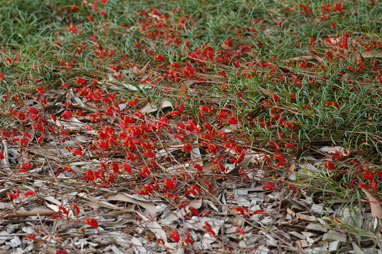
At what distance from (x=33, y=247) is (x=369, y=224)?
2.11m

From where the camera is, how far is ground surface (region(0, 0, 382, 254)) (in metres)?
2.93

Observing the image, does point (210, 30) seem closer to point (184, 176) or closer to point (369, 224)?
point (184, 176)

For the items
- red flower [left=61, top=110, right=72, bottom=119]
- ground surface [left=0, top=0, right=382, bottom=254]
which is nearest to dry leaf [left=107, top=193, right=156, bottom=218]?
ground surface [left=0, top=0, right=382, bottom=254]

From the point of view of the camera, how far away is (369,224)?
9.27 ft

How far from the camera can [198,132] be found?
356 cm

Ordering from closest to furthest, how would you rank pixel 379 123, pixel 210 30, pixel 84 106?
pixel 379 123 < pixel 84 106 < pixel 210 30

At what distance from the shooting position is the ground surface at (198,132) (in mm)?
2934

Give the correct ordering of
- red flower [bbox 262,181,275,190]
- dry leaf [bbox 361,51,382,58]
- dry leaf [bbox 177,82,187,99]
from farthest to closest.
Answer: dry leaf [bbox 361,51,382,58], dry leaf [bbox 177,82,187,99], red flower [bbox 262,181,275,190]

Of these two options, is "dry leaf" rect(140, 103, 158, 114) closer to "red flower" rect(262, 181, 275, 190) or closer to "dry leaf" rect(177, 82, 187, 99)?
"dry leaf" rect(177, 82, 187, 99)

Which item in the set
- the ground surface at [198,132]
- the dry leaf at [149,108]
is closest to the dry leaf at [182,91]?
the ground surface at [198,132]

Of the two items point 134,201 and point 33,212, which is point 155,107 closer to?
point 134,201

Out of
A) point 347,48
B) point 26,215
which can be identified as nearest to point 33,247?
point 26,215

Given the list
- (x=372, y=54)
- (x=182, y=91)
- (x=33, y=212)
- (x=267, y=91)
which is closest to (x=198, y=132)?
(x=182, y=91)

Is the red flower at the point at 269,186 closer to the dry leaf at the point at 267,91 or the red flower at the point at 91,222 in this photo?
the dry leaf at the point at 267,91
